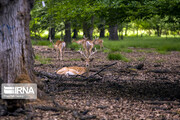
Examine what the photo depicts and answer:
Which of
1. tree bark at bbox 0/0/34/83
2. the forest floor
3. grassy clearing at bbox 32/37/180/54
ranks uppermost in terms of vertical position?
tree bark at bbox 0/0/34/83

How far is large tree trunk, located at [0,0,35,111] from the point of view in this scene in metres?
4.54

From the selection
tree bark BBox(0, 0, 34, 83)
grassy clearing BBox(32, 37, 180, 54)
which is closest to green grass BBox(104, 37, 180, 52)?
grassy clearing BBox(32, 37, 180, 54)

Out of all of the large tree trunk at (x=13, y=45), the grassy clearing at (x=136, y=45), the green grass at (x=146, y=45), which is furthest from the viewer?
the green grass at (x=146, y=45)

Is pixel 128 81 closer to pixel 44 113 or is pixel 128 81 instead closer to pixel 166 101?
pixel 166 101

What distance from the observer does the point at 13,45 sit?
180 inches

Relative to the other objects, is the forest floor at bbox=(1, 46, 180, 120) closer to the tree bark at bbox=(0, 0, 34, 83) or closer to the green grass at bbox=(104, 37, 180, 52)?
the tree bark at bbox=(0, 0, 34, 83)

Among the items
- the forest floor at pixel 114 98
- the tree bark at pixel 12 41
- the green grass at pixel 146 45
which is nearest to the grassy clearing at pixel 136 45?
the green grass at pixel 146 45

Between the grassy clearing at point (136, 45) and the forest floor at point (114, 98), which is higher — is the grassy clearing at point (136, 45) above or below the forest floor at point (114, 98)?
above

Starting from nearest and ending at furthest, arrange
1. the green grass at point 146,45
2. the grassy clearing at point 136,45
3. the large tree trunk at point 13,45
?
the large tree trunk at point 13,45 < the grassy clearing at point 136,45 < the green grass at point 146,45

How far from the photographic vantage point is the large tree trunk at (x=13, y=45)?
4.54 m

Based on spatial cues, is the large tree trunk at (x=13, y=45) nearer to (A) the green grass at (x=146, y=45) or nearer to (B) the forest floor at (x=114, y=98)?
(B) the forest floor at (x=114, y=98)

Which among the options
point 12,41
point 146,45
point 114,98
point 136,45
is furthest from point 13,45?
point 136,45

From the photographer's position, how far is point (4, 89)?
14.8ft

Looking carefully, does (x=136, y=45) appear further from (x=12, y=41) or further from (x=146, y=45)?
(x=12, y=41)
